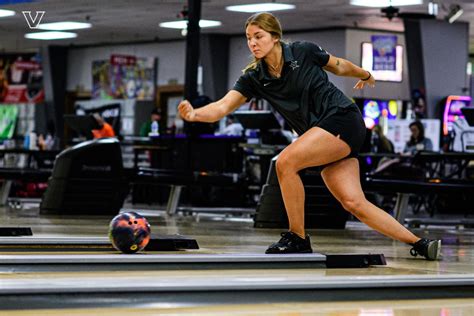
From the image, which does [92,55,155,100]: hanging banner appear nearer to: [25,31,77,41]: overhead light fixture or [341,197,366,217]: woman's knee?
[25,31,77,41]: overhead light fixture

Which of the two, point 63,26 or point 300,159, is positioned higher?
point 63,26

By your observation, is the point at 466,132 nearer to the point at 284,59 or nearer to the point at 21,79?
the point at 284,59

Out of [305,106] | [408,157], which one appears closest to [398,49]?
[408,157]

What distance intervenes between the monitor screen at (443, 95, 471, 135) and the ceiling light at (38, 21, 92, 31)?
24.7ft

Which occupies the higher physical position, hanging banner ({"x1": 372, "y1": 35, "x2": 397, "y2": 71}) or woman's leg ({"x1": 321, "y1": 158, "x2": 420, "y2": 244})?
hanging banner ({"x1": 372, "y1": 35, "x2": 397, "y2": 71})

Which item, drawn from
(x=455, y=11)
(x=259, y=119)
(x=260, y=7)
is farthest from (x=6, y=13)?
(x=259, y=119)

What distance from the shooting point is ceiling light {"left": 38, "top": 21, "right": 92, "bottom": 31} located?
73.6 ft

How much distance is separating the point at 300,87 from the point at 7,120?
23.7 meters

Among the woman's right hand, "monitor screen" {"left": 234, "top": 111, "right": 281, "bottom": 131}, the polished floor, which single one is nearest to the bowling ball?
the polished floor

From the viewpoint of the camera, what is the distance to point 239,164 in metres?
17.4

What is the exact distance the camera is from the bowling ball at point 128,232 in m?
5.28

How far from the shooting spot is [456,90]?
22.1 metres

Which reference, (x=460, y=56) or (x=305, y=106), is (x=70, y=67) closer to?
(x=460, y=56)

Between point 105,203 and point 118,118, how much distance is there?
1301 centimetres
